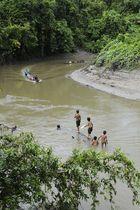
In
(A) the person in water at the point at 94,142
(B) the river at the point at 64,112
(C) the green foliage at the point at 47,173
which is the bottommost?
(B) the river at the point at 64,112

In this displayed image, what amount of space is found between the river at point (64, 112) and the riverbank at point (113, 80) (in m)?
0.77

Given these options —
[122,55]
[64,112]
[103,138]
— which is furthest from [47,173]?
[122,55]

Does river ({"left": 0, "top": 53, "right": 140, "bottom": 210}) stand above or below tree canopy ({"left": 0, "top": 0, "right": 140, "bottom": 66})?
below

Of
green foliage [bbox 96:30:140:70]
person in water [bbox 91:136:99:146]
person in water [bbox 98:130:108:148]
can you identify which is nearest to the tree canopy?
green foliage [bbox 96:30:140:70]

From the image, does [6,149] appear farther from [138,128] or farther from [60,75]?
[60,75]

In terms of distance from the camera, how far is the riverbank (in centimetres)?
3234

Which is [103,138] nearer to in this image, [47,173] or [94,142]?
[94,142]

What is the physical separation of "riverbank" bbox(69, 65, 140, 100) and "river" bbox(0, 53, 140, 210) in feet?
2.54

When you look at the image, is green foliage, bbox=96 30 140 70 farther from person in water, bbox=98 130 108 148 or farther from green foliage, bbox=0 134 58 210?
green foliage, bbox=0 134 58 210

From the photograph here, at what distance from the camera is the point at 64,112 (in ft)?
93.8

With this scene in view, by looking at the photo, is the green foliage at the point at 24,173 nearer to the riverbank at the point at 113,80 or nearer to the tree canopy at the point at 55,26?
the riverbank at the point at 113,80

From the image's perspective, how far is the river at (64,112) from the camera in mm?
21844

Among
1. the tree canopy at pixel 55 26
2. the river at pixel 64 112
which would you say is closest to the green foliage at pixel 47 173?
the river at pixel 64 112

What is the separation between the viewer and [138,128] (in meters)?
24.4
